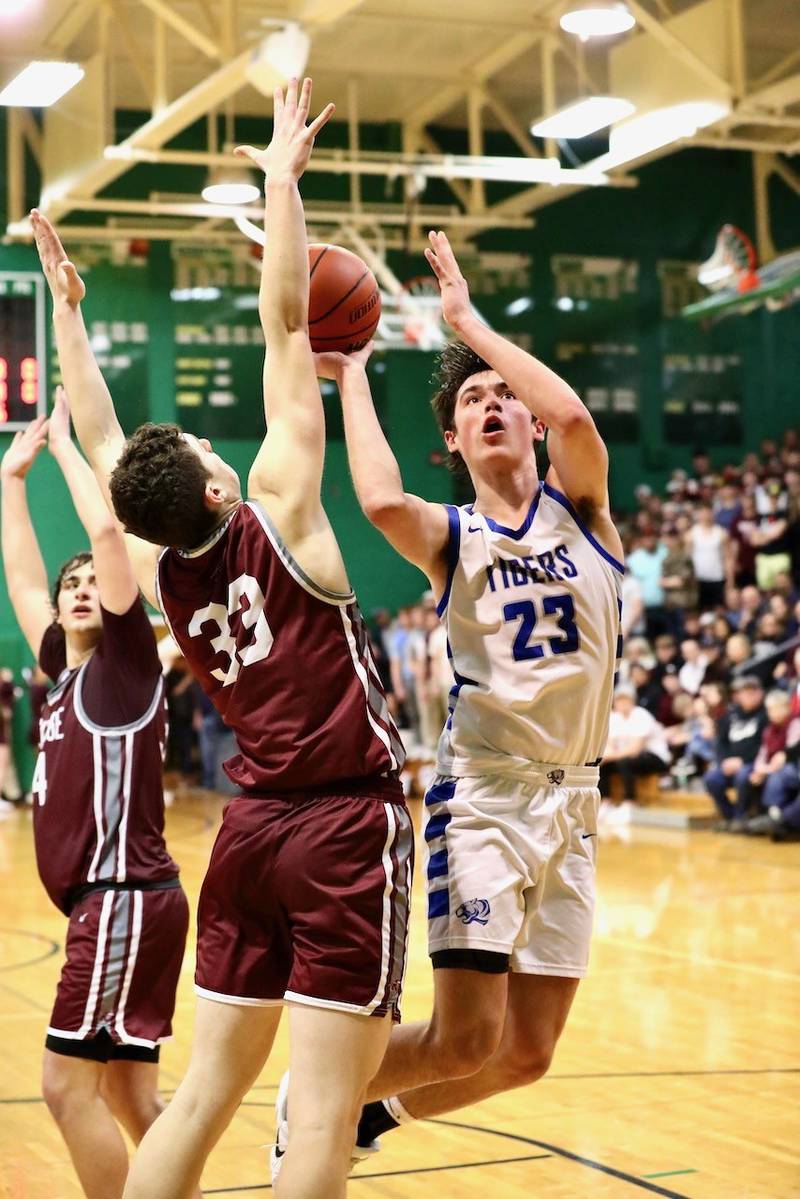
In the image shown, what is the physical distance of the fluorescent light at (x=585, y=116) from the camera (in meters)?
13.6

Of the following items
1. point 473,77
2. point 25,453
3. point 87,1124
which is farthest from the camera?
point 473,77

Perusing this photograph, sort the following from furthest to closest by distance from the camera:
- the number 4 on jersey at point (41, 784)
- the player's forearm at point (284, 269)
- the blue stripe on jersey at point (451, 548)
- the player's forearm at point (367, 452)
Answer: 1. the number 4 on jersey at point (41, 784)
2. the blue stripe on jersey at point (451, 548)
3. the player's forearm at point (367, 452)
4. the player's forearm at point (284, 269)

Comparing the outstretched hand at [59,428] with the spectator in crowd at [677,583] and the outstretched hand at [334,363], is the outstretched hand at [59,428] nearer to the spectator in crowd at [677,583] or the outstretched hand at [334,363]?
the outstretched hand at [334,363]

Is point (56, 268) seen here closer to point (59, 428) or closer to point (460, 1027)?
point (59, 428)

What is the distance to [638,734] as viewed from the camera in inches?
597

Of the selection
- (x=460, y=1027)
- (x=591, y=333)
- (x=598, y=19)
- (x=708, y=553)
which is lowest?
(x=460, y=1027)

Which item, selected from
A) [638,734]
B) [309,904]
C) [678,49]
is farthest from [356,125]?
[309,904]

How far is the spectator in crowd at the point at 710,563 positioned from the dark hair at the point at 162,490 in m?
15.1

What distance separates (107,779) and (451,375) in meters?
1.33

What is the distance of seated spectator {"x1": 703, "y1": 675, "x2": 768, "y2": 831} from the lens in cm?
1346

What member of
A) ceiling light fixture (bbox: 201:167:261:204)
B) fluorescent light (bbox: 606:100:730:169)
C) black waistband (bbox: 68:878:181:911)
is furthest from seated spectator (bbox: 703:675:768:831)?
black waistband (bbox: 68:878:181:911)

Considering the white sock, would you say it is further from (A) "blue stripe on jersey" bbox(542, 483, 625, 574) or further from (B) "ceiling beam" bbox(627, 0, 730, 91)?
(B) "ceiling beam" bbox(627, 0, 730, 91)

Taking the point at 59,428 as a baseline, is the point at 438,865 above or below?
below

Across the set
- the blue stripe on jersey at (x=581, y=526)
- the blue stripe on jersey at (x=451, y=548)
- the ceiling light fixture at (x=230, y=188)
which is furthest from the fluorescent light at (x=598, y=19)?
the blue stripe on jersey at (x=451, y=548)
